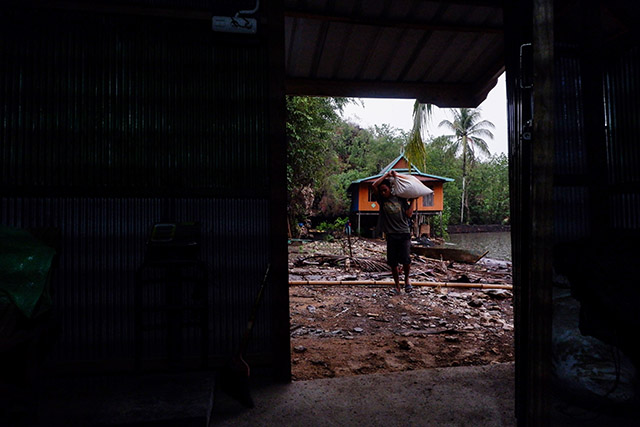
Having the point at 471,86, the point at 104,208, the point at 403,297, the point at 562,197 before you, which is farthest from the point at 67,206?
the point at 403,297

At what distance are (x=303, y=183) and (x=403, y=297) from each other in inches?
562

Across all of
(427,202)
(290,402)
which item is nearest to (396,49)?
(290,402)

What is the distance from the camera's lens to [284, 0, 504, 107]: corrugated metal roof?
3.47 metres

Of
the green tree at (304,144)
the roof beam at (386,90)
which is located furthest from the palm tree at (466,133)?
the roof beam at (386,90)

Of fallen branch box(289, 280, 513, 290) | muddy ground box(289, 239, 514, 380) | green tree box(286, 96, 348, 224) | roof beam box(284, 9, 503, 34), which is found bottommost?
muddy ground box(289, 239, 514, 380)

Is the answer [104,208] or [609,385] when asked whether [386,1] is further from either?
[609,385]

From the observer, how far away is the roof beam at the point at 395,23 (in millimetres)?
3410

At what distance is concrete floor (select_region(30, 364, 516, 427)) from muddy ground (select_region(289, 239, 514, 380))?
635 millimetres

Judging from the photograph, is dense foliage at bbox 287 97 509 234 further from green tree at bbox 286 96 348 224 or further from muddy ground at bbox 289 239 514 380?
muddy ground at bbox 289 239 514 380

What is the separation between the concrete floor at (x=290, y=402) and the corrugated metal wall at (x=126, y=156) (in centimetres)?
36

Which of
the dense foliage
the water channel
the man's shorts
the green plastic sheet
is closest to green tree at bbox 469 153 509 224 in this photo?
the dense foliage

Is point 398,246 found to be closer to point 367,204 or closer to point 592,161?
point 592,161

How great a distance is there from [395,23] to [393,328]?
12.9ft

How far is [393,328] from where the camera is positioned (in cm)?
484
